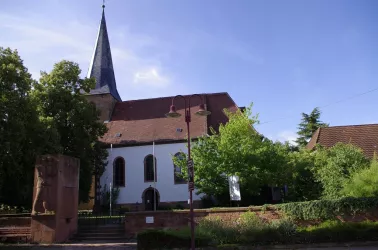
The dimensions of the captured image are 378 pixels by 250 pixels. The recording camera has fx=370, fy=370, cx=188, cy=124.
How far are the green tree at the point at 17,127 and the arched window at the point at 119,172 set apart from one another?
538 inches

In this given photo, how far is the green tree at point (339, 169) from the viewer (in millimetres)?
21469

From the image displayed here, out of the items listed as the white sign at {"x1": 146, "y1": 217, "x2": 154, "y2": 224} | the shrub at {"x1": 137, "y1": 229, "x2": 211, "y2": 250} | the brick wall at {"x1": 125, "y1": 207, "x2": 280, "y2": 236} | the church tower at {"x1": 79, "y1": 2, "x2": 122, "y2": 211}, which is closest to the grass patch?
the shrub at {"x1": 137, "y1": 229, "x2": 211, "y2": 250}

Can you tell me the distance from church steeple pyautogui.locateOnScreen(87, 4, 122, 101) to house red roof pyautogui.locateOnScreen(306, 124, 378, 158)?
2266 centimetres

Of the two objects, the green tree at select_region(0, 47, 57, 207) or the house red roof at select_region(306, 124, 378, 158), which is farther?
the house red roof at select_region(306, 124, 378, 158)

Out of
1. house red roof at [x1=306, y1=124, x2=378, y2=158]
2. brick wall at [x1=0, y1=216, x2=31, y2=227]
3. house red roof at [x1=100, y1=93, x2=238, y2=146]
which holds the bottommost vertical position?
brick wall at [x1=0, y1=216, x2=31, y2=227]

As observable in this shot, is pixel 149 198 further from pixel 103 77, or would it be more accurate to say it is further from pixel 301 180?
pixel 301 180

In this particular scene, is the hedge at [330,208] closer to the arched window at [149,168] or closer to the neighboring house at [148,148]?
the neighboring house at [148,148]

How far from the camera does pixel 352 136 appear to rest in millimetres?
31562

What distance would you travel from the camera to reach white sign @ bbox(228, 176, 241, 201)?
1986cm

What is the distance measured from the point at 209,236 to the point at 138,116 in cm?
2532

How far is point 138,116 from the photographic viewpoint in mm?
39438

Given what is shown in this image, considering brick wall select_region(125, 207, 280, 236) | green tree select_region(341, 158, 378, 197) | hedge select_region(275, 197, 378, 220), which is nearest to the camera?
hedge select_region(275, 197, 378, 220)

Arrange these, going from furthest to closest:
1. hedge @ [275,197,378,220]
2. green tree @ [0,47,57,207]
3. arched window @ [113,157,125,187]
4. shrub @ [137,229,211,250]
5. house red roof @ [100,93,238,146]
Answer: arched window @ [113,157,125,187] → house red roof @ [100,93,238,146] → green tree @ [0,47,57,207] → hedge @ [275,197,378,220] → shrub @ [137,229,211,250]

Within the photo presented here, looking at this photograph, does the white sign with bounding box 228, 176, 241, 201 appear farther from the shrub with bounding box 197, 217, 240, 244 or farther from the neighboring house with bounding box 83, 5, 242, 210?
the neighboring house with bounding box 83, 5, 242, 210
